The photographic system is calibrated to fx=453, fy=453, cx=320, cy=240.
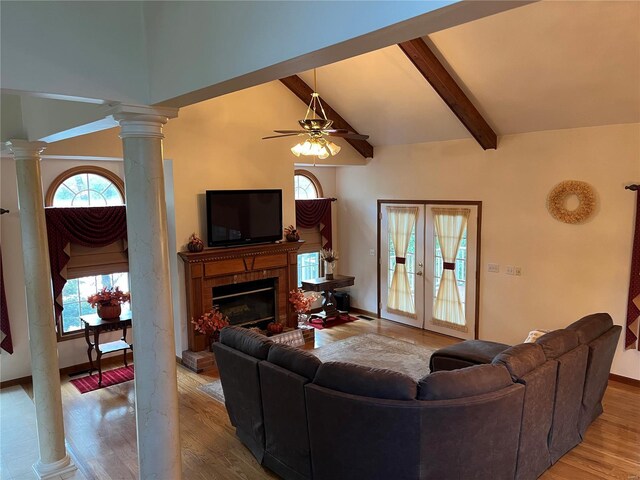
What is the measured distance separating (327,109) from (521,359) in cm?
508

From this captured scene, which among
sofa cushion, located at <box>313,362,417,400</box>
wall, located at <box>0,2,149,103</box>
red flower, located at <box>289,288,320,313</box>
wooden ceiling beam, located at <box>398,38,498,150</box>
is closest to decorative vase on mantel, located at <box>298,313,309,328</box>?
red flower, located at <box>289,288,320,313</box>

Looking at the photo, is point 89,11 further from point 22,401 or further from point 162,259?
point 22,401

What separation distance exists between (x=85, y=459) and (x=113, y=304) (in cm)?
196

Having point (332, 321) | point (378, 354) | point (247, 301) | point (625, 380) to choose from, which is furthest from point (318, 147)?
point (625, 380)

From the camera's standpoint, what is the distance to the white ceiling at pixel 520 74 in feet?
13.2

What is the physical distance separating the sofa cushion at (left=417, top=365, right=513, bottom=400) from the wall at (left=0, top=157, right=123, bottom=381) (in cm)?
495

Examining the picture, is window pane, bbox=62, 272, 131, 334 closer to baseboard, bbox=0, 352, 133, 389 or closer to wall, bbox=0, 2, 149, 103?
baseboard, bbox=0, 352, 133, 389

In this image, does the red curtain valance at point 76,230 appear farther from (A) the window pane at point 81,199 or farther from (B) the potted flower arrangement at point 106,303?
(B) the potted flower arrangement at point 106,303

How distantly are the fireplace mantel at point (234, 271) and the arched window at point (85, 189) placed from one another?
1.32 meters

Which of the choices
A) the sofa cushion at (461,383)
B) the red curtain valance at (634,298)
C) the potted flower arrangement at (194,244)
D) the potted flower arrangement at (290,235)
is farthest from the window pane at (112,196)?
the red curtain valance at (634,298)

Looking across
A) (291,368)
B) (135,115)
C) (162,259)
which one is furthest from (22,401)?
(135,115)

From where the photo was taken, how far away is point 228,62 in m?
1.86

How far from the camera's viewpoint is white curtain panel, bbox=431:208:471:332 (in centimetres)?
684

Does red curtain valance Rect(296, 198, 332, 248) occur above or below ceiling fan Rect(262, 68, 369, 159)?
below
